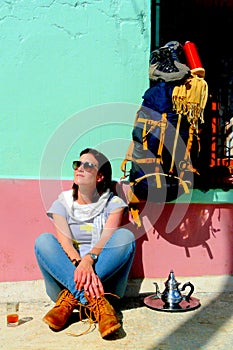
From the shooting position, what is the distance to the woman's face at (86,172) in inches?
121

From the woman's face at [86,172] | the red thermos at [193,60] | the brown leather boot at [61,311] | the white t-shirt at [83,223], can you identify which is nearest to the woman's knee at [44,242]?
the white t-shirt at [83,223]

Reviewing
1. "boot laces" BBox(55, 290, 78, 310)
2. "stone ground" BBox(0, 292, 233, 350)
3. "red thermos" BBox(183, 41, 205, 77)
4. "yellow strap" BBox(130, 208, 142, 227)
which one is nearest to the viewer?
"stone ground" BBox(0, 292, 233, 350)

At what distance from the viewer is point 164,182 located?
10.3ft

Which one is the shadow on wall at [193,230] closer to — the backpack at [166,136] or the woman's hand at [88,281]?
the backpack at [166,136]

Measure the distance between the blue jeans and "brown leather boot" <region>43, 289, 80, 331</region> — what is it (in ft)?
0.13

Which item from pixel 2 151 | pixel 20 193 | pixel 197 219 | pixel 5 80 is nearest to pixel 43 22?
pixel 5 80

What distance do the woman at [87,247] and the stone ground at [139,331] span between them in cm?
11

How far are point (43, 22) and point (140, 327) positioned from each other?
2138 mm

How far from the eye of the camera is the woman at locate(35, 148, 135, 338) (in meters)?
2.73

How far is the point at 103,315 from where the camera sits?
262cm

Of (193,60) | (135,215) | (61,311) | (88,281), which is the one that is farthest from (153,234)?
(193,60)

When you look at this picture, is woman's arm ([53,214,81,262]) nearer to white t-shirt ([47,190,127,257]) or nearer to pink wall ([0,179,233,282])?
white t-shirt ([47,190,127,257])

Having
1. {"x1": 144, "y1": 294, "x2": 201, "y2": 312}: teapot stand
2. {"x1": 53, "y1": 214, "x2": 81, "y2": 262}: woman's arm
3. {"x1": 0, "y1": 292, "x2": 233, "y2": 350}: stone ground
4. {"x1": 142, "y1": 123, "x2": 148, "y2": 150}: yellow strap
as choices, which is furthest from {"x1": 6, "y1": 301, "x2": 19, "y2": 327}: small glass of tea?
{"x1": 142, "y1": 123, "x2": 148, "y2": 150}: yellow strap

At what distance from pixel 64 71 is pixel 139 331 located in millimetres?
1819
